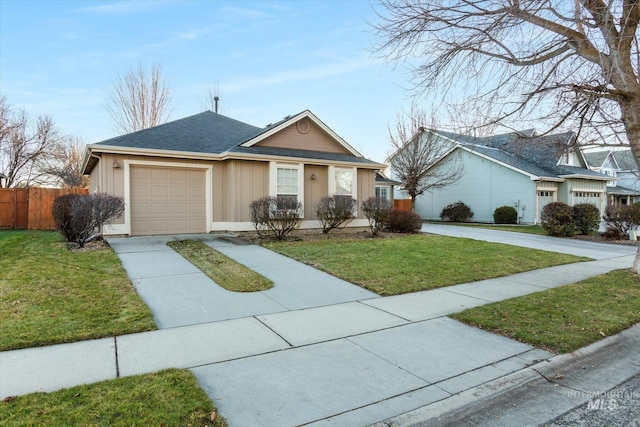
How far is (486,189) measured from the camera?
24469 millimetres

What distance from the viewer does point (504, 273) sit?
315 inches

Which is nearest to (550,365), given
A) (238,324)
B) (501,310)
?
(501,310)

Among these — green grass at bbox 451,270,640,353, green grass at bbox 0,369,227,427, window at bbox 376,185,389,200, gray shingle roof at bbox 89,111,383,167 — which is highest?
gray shingle roof at bbox 89,111,383,167

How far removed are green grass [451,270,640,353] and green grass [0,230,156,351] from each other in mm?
4489

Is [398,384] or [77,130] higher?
[77,130]

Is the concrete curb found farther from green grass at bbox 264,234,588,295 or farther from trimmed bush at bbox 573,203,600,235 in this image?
trimmed bush at bbox 573,203,600,235

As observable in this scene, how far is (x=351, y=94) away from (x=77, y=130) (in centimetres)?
2581

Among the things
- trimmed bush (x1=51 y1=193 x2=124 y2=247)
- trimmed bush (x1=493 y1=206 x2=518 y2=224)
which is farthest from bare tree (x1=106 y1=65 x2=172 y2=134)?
trimmed bush (x1=493 y1=206 x2=518 y2=224)

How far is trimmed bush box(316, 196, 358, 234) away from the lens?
12594mm

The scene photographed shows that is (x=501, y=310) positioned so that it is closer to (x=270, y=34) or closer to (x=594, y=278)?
(x=594, y=278)

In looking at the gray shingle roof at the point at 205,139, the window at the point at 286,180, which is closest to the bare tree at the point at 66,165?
the gray shingle roof at the point at 205,139

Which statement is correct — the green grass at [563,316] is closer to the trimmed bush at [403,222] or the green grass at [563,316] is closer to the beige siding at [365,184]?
the trimmed bush at [403,222]

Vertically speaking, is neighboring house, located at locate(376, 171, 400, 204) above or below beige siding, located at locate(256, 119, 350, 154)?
below

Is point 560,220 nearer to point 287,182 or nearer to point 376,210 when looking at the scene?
point 376,210
